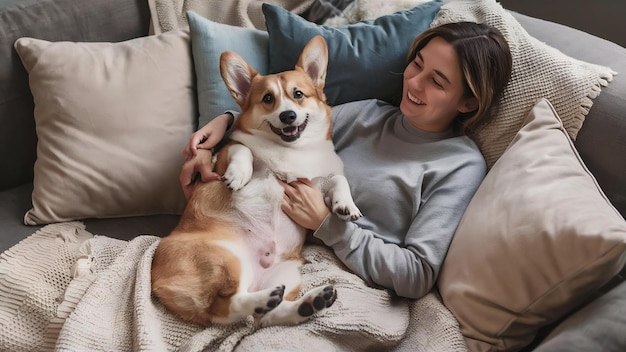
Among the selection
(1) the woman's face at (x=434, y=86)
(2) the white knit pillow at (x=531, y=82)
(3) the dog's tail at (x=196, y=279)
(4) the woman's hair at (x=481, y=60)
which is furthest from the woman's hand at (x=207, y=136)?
(2) the white knit pillow at (x=531, y=82)

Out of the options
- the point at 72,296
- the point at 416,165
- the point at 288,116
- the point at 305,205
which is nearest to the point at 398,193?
the point at 416,165

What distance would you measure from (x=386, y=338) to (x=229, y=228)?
50 centimetres

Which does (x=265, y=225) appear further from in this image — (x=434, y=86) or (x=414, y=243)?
(x=434, y=86)

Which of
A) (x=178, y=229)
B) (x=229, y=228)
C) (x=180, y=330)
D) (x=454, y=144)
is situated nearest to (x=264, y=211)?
(x=229, y=228)

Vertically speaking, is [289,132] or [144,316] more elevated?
[289,132]

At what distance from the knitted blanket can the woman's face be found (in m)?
0.50

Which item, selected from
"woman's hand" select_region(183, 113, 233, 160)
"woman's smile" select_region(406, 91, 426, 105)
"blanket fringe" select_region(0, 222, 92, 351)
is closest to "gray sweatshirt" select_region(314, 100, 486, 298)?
"woman's smile" select_region(406, 91, 426, 105)

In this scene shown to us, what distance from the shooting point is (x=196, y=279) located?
1267 mm

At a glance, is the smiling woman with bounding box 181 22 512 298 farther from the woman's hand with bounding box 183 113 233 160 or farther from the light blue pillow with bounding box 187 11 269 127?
the light blue pillow with bounding box 187 11 269 127

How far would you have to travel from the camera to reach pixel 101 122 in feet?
5.37

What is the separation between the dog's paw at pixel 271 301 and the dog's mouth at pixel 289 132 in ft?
1.52

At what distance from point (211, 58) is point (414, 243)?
91cm

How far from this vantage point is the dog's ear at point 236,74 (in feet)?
→ 4.95

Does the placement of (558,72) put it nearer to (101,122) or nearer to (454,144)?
(454,144)
